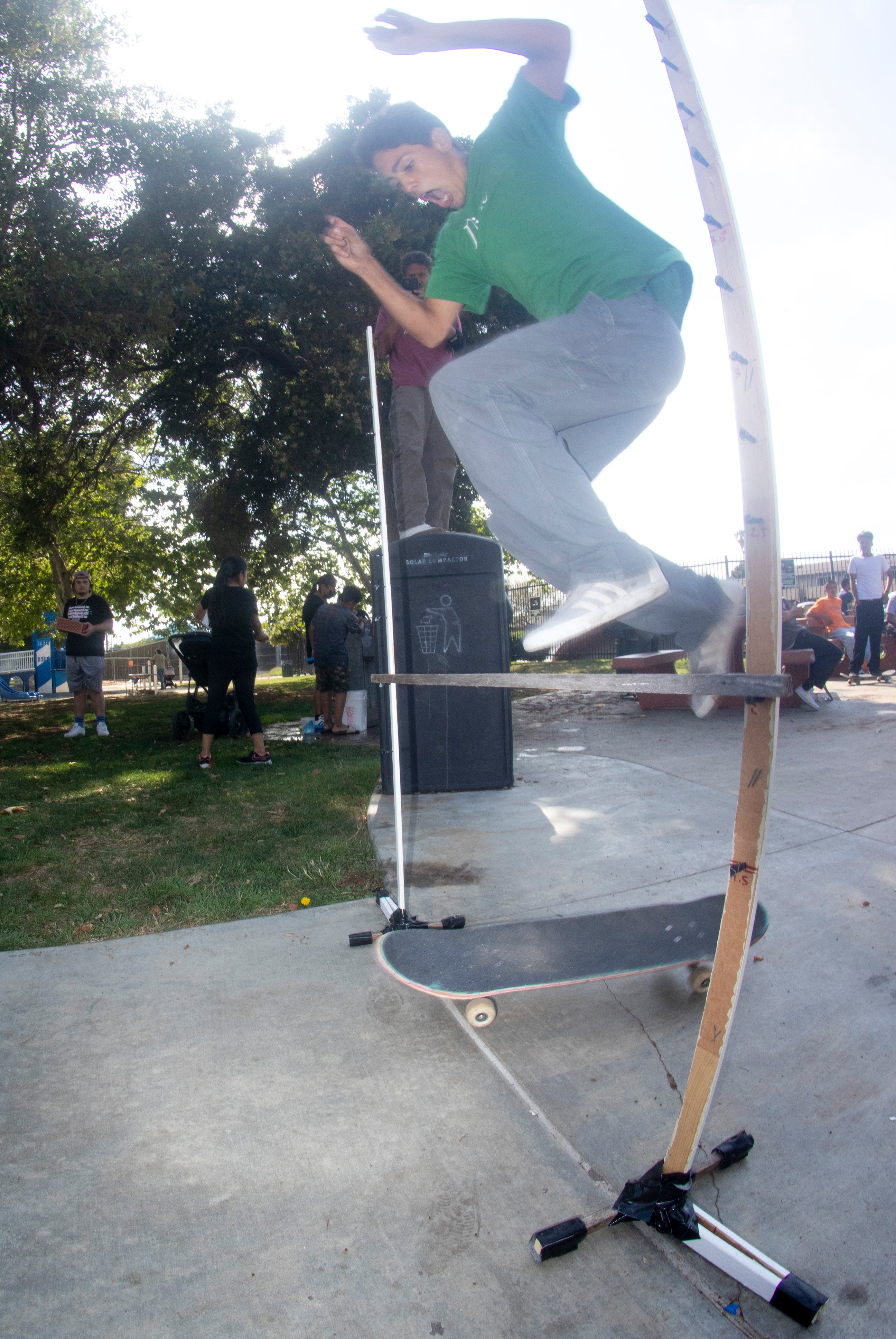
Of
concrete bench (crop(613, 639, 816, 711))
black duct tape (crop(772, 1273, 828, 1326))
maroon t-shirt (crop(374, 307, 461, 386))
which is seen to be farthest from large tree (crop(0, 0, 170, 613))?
black duct tape (crop(772, 1273, 828, 1326))

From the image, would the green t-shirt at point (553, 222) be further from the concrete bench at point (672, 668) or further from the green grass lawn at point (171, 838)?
the concrete bench at point (672, 668)

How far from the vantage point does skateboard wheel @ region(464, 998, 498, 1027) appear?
86.0 inches

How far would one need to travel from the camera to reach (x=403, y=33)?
2.00m

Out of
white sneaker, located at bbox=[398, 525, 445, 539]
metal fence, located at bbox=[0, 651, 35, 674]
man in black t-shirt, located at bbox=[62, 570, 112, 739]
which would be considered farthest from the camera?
metal fence, located at bbox=[0, 651, 35, 674]

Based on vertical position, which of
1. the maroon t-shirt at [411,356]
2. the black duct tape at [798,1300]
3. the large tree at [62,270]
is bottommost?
the black duct tape at [798,1300]

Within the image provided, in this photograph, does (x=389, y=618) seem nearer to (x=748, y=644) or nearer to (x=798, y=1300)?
(x=748, y=644)

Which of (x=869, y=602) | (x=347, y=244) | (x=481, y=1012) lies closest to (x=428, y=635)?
(x=347, y=244)

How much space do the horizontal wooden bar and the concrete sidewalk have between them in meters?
1.05

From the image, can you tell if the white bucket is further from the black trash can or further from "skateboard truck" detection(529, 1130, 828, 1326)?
"skateboard truck" detection(529, 1130, 828, 1326)

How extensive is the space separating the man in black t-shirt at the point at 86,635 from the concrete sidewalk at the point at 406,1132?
6.92m

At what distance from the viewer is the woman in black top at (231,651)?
23.3 ft

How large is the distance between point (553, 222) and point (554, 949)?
2.09 m

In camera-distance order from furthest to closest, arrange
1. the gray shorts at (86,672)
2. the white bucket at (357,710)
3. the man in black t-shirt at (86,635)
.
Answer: the white bucket at (357,710)
the gray shorts at (86,672)
the man in black t-shirt at (86,635)

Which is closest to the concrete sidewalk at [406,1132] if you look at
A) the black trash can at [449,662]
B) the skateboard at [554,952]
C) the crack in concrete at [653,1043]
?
the crack in concrete at [653,1043]
